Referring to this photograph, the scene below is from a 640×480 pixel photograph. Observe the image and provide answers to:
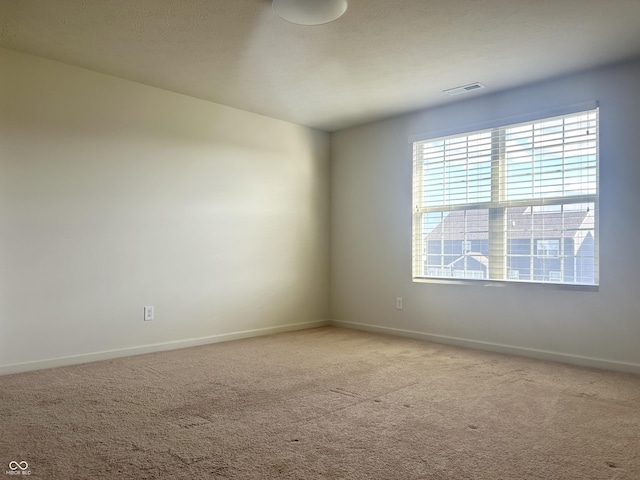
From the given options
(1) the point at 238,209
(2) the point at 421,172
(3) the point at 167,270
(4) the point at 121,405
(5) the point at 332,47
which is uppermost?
(5) the point at 332,47

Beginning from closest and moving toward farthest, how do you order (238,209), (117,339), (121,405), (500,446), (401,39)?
(500,446)
(121,405)
(401,39)
(117,339)
(238,209)

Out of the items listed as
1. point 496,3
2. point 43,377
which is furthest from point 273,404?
point 496,3

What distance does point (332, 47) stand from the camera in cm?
314

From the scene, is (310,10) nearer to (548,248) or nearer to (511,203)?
(511,203)

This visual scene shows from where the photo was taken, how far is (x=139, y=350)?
12.6 ft

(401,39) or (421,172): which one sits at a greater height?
(401,39)

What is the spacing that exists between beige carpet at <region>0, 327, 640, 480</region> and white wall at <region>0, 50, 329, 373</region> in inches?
17.1

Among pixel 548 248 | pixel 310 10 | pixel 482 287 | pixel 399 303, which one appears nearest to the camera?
pixel 310 10

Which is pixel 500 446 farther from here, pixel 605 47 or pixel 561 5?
pixel 605 47

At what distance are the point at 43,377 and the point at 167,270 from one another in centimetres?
126

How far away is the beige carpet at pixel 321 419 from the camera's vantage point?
1.86 m

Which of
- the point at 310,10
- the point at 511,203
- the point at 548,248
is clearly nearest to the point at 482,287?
the point at 548,248

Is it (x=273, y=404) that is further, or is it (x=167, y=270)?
(x=167, y=270)

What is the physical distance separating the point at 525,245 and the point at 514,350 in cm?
A: 89
